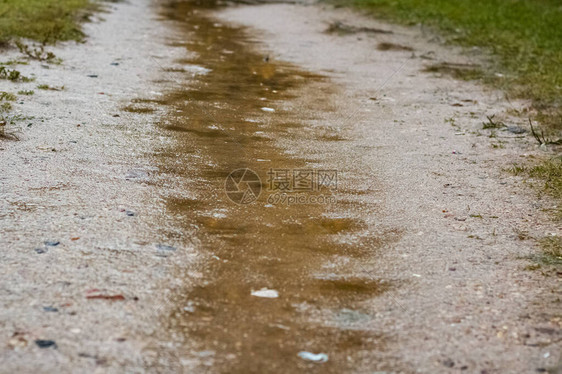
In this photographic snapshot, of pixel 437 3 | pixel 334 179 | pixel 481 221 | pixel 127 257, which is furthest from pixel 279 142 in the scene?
pixel 437 3

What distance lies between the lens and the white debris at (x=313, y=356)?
248 centimetres

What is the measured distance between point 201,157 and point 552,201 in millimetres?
2181

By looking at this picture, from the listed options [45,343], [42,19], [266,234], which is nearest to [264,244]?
[266,234]

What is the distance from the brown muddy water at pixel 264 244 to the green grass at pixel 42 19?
110 inches

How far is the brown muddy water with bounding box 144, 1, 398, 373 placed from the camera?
2564 millimetres

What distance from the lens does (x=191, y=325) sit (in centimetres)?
265

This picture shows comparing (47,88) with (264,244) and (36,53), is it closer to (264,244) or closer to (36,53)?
(36,53)

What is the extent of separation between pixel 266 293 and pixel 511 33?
873 cm

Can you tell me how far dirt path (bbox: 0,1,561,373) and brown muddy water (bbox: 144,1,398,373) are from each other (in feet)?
0.04

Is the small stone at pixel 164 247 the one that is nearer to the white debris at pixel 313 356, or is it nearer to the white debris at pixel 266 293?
the white debris at pixel 266 293

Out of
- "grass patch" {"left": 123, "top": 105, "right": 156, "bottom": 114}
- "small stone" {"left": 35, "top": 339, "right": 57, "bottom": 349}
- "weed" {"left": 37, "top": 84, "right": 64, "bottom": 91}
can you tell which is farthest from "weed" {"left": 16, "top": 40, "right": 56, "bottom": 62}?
"small stone" {"left": 35, "top": 339, "right": 57, "bottom": 349}

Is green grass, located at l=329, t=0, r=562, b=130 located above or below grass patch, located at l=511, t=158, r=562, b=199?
above

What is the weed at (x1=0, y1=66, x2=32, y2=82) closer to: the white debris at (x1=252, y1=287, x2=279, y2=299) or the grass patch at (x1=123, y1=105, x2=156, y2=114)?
the grass patch at (x1=123, y1=105, x2=156, y2=114)

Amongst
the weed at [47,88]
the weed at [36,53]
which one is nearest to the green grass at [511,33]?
the weed at [47,88]
